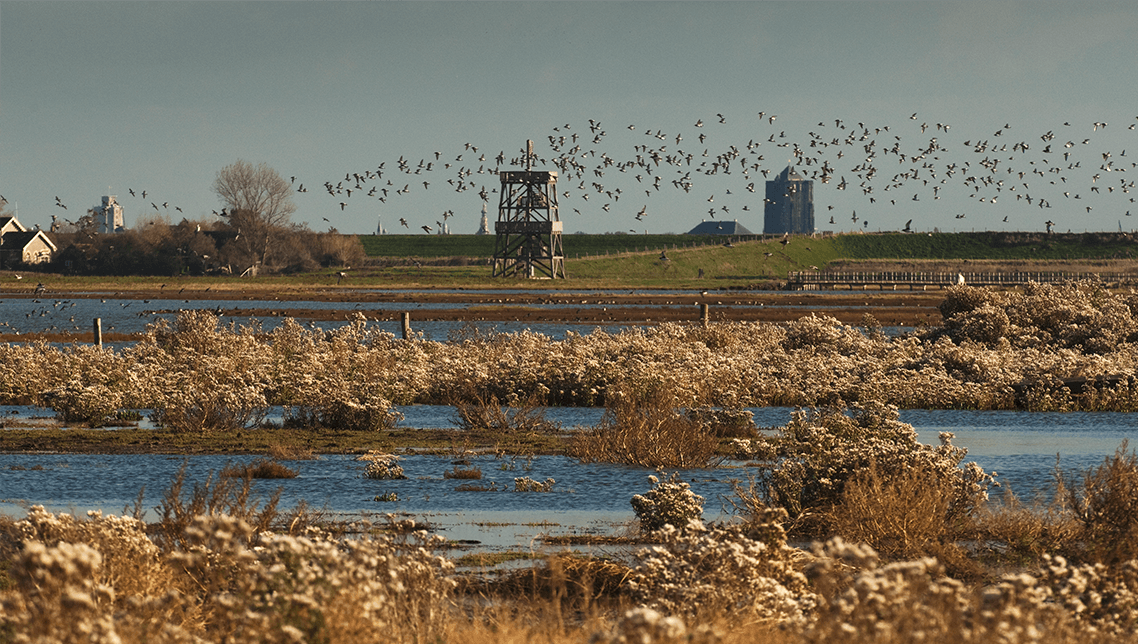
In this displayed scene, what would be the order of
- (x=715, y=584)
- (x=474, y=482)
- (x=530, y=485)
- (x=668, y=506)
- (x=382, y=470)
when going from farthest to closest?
(x=382, y=470) → (x=474, y=482) → (x=530, y=485) → (x=668, y=506) → (x=715, y=584)

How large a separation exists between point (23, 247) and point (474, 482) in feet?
452

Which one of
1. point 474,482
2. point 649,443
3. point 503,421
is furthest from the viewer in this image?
point 503,421

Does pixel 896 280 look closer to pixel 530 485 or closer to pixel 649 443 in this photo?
pixel 649 443

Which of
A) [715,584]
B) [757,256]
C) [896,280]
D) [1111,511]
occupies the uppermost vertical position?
[715,584]

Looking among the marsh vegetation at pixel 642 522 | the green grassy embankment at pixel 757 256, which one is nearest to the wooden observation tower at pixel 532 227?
the green grassy embankment at pixel 757 256

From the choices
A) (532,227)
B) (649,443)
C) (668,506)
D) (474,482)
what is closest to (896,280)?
(532,227)

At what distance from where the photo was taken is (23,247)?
142875 mm

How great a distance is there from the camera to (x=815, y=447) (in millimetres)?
16172

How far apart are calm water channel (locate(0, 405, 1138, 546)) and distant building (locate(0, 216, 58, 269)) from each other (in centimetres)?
13078

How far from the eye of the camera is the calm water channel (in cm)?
1648

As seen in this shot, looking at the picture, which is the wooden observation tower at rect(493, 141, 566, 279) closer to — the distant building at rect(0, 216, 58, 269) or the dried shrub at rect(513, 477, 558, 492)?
the distant building at rect(0, 216, 58, 269)

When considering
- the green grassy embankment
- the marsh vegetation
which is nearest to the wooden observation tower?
the green grassy embankment

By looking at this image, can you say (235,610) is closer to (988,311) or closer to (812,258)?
(988,311)

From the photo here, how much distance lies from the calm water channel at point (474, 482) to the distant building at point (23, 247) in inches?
5149
